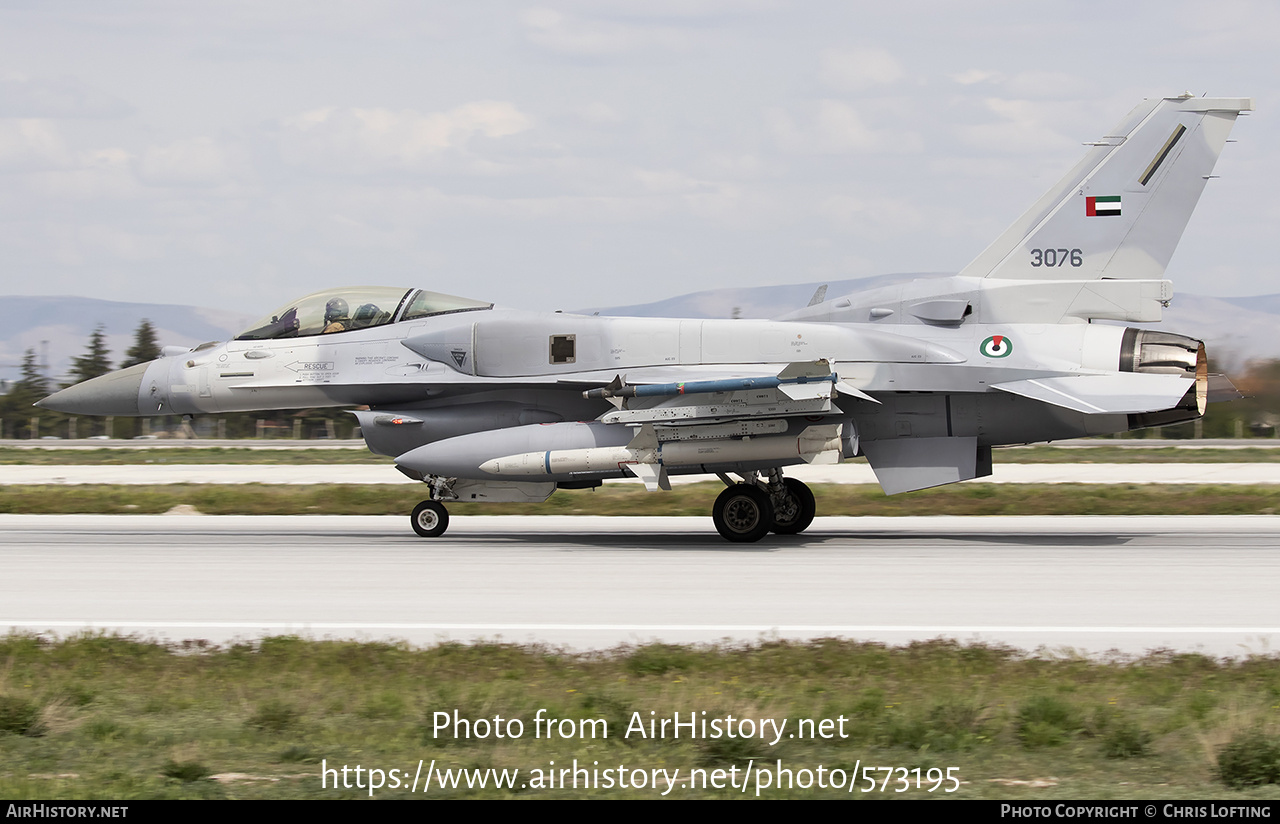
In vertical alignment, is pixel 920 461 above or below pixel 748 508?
above

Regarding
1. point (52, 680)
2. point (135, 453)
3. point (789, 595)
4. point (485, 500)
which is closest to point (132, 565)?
point (485, 500)

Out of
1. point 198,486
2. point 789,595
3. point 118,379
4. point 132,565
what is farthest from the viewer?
point 198,486

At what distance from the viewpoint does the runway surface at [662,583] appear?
9328 millimetres

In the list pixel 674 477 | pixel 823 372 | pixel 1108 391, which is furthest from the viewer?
pixel 674 477

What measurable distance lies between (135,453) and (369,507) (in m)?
27.6

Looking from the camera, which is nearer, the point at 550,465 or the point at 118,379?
the point at 550,465

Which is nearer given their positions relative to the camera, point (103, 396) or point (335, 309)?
point (335, 309)

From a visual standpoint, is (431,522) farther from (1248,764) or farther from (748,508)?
(1248,764)

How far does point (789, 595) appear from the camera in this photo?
11.0 m

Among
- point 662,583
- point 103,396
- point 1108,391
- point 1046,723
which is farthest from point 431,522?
point 1046,723

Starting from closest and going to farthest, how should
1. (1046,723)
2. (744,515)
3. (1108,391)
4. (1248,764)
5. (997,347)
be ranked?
(1248,764) → (1046,723) → (1108,391) → (997,347) → (744,515)

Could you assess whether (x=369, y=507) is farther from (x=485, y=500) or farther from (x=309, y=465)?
(x=309, y=465)

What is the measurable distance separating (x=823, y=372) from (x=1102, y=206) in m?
4.70

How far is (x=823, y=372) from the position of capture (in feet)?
46.6
